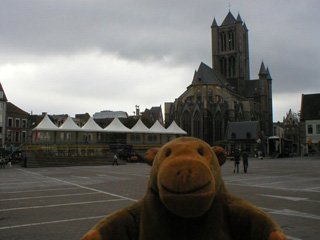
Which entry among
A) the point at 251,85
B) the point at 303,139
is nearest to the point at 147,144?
the point at 303,139

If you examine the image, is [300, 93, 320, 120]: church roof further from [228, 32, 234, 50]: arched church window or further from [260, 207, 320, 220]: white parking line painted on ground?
[260, 207, 320, 220]: white parking line painted on ground

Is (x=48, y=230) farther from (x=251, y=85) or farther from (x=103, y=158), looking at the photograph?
(x=251, y=85)

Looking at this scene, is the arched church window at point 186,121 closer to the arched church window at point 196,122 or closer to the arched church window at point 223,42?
the arched church window at point 196,122

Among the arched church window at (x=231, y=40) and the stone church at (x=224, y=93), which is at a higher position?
the arched church window at (x=231, y=40)

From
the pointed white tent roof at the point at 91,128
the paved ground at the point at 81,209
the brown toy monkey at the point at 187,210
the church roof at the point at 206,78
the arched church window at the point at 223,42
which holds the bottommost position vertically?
the paved ground at the point at 81,209

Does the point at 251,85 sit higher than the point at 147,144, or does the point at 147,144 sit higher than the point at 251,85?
the point at 251,85

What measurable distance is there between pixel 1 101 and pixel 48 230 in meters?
48.4

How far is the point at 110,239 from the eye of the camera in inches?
93.5

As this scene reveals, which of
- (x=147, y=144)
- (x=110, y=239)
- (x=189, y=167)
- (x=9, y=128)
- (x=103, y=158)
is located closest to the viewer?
(x=189, y=167)

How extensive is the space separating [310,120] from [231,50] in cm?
3468

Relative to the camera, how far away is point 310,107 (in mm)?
53812

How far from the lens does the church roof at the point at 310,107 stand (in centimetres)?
5291

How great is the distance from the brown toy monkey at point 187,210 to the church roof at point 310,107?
56498 mm

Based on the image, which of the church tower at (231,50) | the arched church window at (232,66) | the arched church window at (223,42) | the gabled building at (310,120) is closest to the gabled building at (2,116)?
the gabled building at (310,120)
